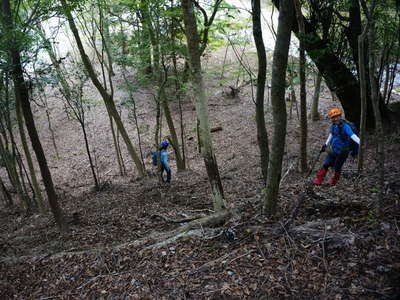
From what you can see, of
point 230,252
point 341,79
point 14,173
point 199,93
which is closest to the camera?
point 230,252

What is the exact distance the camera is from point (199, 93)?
5531 millimetres

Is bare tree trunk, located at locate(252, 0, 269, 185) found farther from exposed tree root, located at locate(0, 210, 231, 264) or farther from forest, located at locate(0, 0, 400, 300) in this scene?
exposed tree root, located at locate(0, 210, 231, 264)

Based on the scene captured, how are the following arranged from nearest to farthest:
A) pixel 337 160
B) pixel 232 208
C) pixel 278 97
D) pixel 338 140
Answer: pixel 278 97 → pixel 232 208 → pixel 338 140 → pixel 337 160

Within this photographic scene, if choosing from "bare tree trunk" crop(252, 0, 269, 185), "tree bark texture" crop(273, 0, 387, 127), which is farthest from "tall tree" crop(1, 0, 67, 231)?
"tree bark texture" crop(273, 0, 387, 127)

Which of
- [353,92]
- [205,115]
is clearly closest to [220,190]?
[205,115]

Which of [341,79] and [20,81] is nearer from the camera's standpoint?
[20,81]

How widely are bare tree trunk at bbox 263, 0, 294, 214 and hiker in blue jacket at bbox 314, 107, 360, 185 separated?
8.68 ft

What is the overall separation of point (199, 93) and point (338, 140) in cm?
322

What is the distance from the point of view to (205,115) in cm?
564

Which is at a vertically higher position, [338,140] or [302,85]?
[302,85]

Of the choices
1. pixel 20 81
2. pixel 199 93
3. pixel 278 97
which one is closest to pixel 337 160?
pixel 199 93

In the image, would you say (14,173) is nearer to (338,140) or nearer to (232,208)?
(232,208)

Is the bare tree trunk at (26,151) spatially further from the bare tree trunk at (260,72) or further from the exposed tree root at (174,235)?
the bare tree trunk at (260,72)

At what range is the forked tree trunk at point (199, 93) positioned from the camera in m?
5.40
